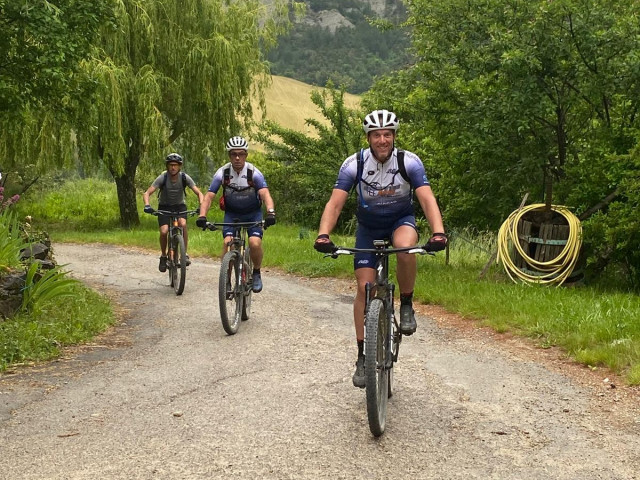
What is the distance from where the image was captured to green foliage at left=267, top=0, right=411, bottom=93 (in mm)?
108750

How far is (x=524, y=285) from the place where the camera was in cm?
1046

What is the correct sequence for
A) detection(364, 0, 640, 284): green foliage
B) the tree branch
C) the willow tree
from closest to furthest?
detection(364, 0, 640, 284): green foliage → the tree branch → the willow tree

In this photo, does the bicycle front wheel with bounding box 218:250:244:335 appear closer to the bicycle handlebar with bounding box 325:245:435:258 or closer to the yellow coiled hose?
the bicycle handlebar with bounding box 325:245:435:258

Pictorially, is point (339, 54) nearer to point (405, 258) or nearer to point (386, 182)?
point (386, 182)

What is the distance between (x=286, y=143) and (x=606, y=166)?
1598 centimetres

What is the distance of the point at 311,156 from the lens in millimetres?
23641

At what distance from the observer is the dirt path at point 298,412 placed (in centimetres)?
414

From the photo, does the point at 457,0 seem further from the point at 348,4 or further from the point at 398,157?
the point at 348,4

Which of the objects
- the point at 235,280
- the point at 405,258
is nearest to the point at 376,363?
the point at 405,258

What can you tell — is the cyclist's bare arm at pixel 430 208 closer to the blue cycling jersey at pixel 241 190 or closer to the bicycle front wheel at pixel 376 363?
the bicycle front wheel at pixel 376 363

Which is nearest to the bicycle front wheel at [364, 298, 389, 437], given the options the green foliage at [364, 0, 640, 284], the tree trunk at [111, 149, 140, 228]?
the green foliage at [364, 0, 640, 284]

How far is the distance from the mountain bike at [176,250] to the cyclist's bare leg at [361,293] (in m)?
5.88

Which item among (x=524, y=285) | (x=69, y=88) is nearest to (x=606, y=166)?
(x=524, y=285)

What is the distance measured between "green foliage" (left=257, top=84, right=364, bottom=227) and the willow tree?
2.02 metres
